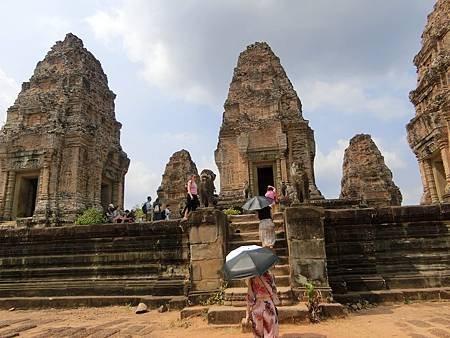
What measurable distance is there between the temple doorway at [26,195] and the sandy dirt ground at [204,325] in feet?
45.5

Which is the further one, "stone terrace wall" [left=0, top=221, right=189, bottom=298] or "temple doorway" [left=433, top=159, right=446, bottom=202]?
"temple doorway" [left=433, top=159, right=446, bottom=202]

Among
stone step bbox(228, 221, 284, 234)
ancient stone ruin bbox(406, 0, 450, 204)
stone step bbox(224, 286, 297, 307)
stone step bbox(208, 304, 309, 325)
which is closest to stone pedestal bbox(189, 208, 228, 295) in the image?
stone step bbox(224, 286, 297, 307)

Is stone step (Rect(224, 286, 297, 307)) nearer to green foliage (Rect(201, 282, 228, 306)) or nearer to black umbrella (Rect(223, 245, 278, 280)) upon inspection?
green foliage (Rect(201, 282, 228, 306))

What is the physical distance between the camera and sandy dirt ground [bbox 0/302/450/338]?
5.36 metres

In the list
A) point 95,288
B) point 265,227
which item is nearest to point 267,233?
point 265,227

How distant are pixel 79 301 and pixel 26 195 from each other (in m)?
14.5

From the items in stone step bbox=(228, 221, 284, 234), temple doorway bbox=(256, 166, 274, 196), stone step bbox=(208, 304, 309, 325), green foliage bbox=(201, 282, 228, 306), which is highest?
temple doorway bbox=(256, 166, 274, 196)

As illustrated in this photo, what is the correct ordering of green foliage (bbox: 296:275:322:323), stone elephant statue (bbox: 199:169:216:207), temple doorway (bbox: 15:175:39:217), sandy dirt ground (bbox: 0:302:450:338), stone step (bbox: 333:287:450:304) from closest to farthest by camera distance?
sandy dirt ground (bbox: 0:302:450:338) → green foliage (bbox: 296:275:322:323) → stone step (bbox: 333:287:450:304) → stone elephant statue (bbox: 199:169:216:207) → temple doorway (bbox: 15:175:39:217)

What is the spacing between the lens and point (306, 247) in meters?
7.30

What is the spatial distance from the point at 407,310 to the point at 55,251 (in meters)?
9.13

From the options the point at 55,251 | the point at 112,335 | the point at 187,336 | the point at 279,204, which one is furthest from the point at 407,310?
the point at 55,251

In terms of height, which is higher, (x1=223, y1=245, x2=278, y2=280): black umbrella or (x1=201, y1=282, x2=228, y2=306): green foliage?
(x1=223, y1=245, x2=278, y2=280): black umbrella

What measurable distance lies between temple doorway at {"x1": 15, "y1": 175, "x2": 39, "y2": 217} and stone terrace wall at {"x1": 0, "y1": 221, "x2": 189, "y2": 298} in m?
10.7

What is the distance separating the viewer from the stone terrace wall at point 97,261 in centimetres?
912
